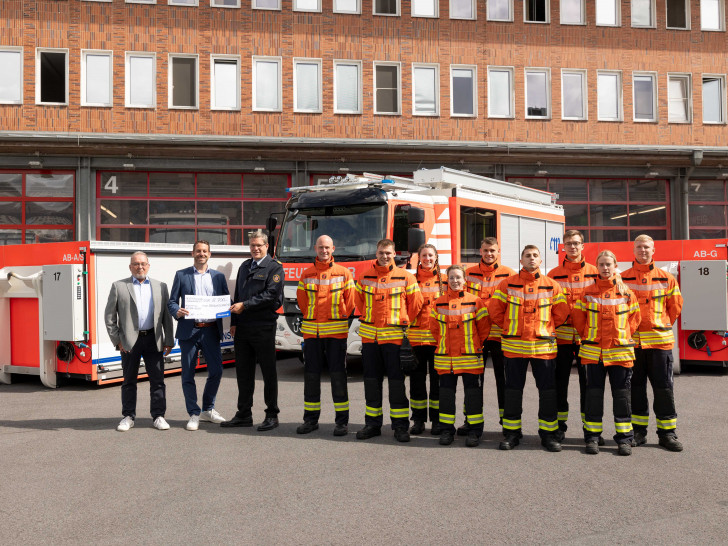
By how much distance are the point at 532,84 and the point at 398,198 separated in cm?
1332

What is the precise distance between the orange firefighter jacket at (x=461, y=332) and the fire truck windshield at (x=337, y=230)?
364 centimetres

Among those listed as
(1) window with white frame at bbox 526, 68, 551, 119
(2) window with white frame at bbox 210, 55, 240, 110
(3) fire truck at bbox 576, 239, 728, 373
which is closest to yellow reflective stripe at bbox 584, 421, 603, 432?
(3) fire truck at bbox 576, 239, 728, 373

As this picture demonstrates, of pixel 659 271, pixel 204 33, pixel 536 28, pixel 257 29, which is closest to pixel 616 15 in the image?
pixel 536 28

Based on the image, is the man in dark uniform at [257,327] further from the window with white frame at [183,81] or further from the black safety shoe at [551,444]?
the window with white frame at [183,81]

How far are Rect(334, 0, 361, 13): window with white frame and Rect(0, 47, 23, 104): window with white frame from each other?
347 inches

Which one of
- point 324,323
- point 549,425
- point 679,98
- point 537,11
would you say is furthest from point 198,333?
point 679,98

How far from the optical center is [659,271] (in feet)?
22.1

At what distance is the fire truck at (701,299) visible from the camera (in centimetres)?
1095

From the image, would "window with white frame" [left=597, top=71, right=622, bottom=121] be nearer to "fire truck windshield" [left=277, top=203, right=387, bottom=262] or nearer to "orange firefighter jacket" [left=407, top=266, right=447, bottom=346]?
"fire truck windshield" [left=277, top=203, right=387, bottom=262]

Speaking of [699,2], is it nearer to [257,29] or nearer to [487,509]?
[257,29]

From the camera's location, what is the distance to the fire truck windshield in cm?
1032

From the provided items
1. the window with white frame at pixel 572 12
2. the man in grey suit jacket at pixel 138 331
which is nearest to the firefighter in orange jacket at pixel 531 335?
the man in grey suit jacket at pixel 138 331

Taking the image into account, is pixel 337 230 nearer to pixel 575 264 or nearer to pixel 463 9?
pixel 575 264

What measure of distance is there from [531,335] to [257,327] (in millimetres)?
2731
